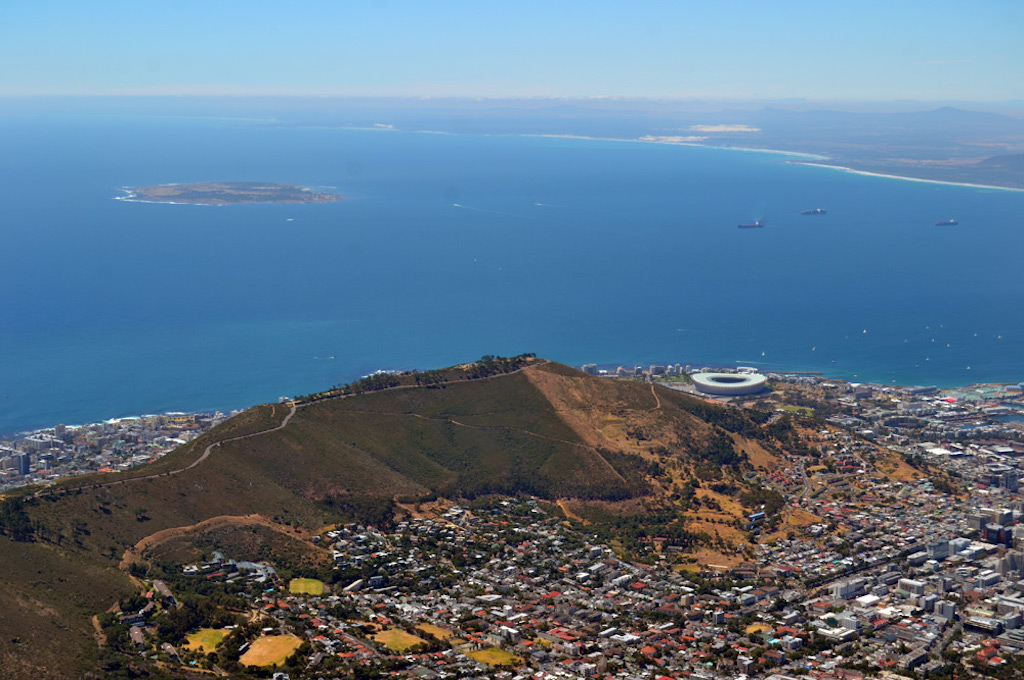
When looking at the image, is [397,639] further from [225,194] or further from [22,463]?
[225,194]

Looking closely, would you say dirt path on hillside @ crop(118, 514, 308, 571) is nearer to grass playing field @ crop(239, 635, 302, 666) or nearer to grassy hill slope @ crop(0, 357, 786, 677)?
grassy hill slope @ crop(0, 357, 786, 677)

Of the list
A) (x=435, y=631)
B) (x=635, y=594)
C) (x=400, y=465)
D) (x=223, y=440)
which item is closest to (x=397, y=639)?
(x=435, y=631)

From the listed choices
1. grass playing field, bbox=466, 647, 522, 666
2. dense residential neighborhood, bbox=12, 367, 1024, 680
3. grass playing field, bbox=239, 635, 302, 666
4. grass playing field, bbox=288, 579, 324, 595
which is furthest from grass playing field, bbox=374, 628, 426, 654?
grass playing field, bbox=288, 579, 324, 595

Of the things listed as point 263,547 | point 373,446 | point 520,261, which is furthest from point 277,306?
point 263,547

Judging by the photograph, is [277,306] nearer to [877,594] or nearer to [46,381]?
[46,381]

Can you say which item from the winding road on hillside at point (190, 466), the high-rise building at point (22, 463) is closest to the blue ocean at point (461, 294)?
the high-rise building at point (22, 463)

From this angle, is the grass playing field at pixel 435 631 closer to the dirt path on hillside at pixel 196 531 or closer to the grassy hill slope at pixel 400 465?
the dirt path on hillside at pixel 196 531

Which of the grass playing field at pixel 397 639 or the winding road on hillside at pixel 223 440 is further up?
the winding road on hillside at pixel 223 440
